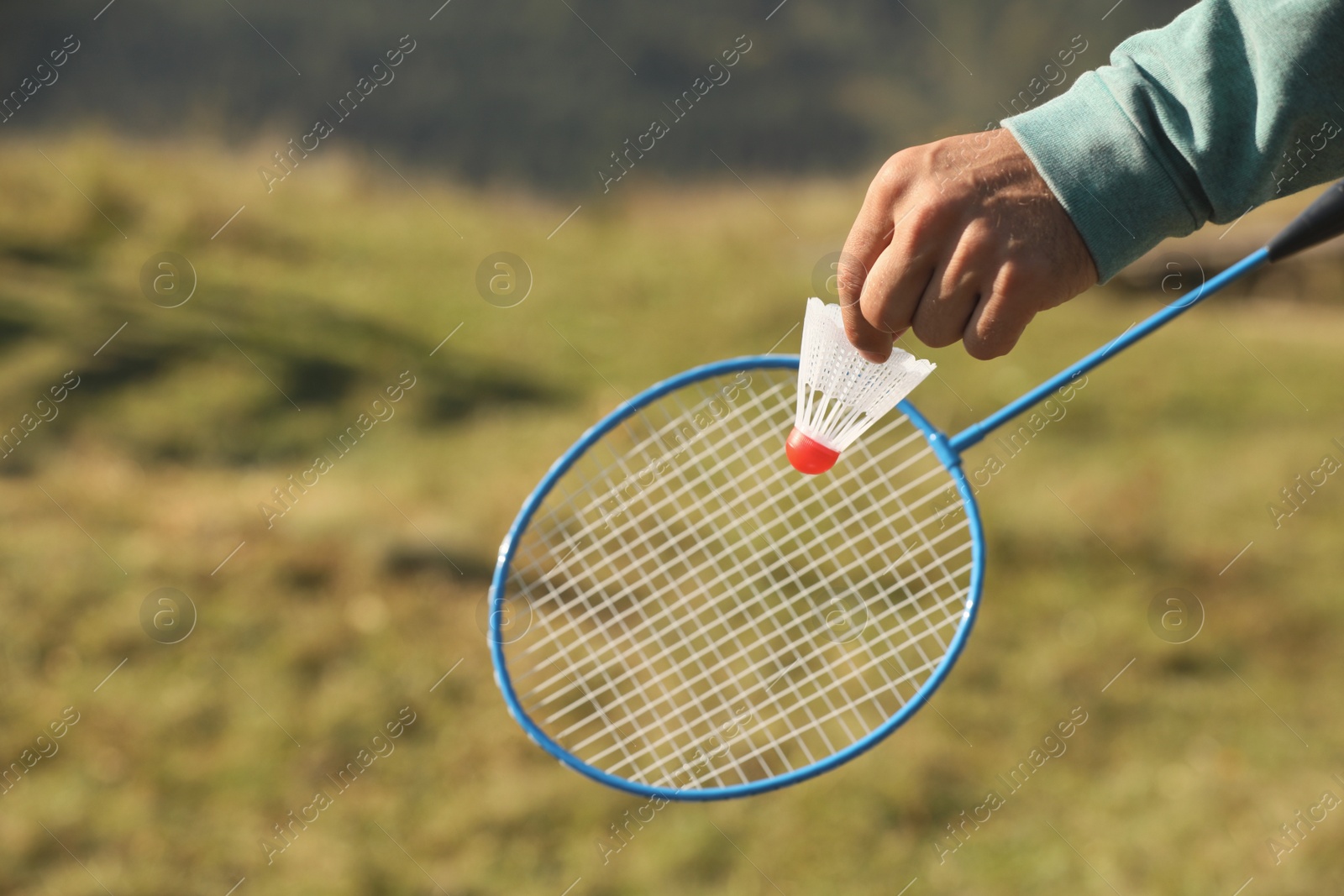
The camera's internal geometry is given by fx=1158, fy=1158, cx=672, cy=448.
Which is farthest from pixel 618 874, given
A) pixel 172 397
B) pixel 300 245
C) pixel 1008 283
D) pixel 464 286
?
pixel 300 245

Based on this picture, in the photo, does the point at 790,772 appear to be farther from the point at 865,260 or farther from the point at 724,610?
the point at 724,610

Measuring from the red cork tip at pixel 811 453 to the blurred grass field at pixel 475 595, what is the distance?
64.0 inches

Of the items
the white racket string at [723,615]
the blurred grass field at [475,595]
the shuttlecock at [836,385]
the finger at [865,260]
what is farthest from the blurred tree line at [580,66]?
the finger at [865,260]

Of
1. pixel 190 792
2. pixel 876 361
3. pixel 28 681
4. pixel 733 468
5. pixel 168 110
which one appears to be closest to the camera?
pixel 876 361

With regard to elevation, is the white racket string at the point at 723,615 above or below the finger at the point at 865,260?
below

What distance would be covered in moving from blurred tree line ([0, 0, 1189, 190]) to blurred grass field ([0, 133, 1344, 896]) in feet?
29.8

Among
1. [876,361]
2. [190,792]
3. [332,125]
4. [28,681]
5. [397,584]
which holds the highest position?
[876,361]

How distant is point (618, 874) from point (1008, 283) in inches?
82.0

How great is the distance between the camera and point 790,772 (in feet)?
6.05

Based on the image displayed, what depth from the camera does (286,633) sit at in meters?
3.51

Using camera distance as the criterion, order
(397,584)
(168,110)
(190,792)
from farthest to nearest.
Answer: (168,110)
(397,584)
(190,792)

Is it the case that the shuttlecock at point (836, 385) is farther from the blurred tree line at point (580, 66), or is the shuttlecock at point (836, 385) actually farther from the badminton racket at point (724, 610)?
the blurred tree line at point (580, 66)

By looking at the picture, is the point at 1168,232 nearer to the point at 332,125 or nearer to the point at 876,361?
the point at 876,361

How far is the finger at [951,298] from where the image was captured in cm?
132
